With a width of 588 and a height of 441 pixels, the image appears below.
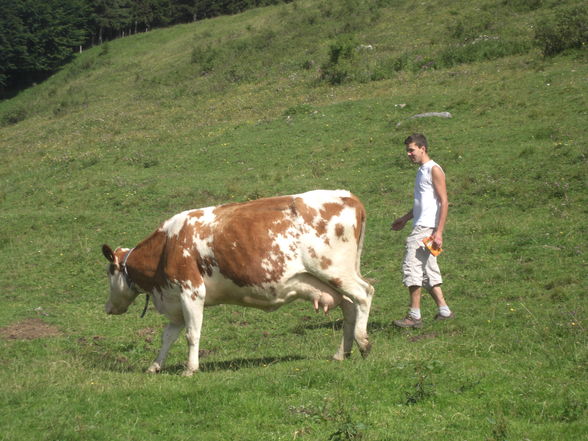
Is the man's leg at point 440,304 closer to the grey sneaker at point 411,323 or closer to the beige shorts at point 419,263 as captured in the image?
the beige shorts at point 419,263

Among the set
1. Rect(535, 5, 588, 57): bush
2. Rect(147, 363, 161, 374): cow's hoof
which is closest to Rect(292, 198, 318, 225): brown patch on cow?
Rect(147, 363, 161, 374): cow's hoof

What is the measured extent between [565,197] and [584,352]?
7.85 meters

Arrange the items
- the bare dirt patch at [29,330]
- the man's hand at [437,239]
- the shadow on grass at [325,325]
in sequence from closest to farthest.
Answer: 1. the man's hand at [437,239]
2. the shadow on grass at [325,325]
3. the bare dirt patch at [29,330]

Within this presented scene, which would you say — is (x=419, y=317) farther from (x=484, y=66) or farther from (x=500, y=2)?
(x=500, y=2)

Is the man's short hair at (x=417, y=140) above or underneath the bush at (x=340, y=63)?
above

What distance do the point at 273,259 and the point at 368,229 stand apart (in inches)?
288

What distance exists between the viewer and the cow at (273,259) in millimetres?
8133

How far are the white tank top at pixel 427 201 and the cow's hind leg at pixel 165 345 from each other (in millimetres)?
3326

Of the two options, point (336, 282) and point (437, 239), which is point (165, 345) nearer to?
point (336, 282)

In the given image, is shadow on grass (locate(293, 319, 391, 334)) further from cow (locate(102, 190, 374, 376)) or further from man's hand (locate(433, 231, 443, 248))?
cow (locate(102, 190, 374, 376))

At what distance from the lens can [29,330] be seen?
11.9m

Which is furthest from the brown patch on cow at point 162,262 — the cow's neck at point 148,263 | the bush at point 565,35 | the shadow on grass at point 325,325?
the bush at point 565,35

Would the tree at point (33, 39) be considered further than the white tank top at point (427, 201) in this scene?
Yes

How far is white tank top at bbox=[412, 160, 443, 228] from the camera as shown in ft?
31.2
